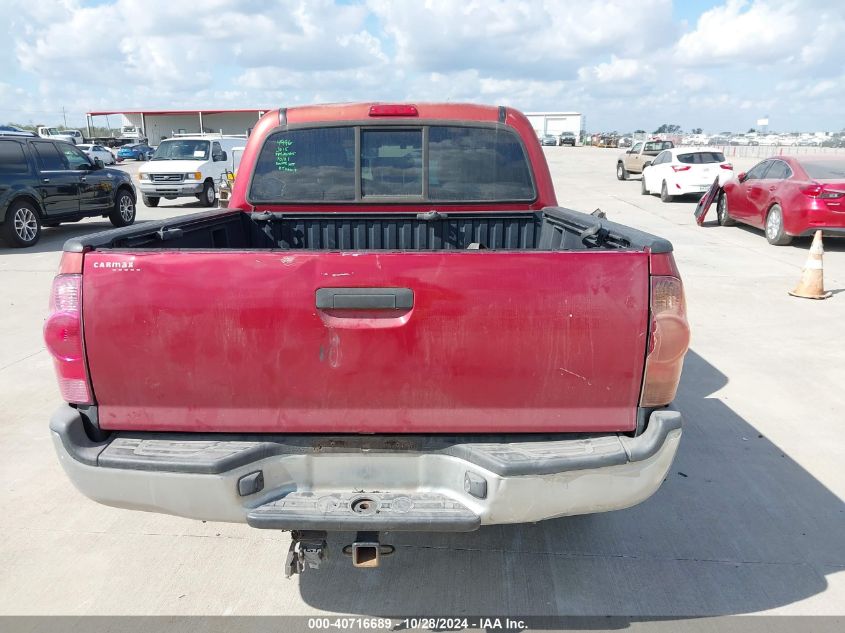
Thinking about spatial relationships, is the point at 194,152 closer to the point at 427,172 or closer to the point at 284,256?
the point at 427,172

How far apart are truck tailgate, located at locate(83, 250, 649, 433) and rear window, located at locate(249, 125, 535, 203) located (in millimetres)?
1831

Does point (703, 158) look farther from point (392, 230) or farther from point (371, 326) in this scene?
point (371, 326)

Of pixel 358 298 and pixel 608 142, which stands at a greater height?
pixel 608 142

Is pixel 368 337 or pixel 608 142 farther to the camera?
pixel 608 142

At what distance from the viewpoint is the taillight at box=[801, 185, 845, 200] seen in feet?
34.1

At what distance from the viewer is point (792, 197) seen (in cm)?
1100

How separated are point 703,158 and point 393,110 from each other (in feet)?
53.9

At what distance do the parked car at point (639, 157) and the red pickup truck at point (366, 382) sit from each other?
2472 cm

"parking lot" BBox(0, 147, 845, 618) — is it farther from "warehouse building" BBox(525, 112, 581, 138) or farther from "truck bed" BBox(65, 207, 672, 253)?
"warehouse building" BBox(525, 112, 581, 138)

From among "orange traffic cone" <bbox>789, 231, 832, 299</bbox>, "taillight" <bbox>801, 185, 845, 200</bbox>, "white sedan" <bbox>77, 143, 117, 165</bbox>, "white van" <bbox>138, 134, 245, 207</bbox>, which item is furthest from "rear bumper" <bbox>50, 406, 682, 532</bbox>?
"white sedan" <bbox>77, 143, 117, 165</bbox>

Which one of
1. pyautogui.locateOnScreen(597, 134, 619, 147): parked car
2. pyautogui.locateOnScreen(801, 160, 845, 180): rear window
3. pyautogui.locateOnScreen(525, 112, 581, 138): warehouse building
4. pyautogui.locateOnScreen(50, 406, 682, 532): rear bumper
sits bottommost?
pyautogui.locateOnScreen(50, 406, 682, 532): rear bumper

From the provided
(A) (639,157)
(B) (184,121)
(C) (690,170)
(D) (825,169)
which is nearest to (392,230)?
(D) (825,169)

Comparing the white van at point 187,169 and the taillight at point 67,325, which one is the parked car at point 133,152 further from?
the taillight at point 67,325

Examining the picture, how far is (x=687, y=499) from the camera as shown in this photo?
375 centimetres
